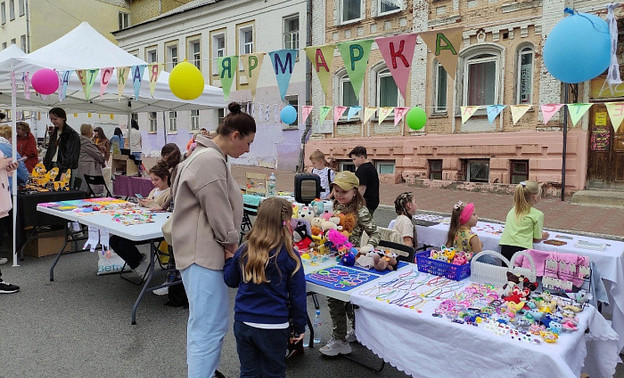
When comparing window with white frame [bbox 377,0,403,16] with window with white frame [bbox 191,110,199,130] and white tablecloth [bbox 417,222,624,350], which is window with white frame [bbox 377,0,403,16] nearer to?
window with white frame [bbox 191,110,199,130]

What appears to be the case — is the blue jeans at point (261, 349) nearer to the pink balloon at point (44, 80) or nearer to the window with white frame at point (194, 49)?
the pink balloon at point (44, 80)

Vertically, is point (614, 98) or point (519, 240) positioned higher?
point (614, 98)

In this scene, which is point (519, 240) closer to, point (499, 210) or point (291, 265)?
point (291, 265)

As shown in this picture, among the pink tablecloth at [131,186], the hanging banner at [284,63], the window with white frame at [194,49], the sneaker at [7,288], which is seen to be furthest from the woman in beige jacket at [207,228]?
the window with white frame at [194,49]

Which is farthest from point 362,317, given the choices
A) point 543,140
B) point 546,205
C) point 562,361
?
point 543,140

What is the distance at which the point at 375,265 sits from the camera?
3.07 meters

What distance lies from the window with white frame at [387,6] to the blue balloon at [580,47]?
34.5 ft

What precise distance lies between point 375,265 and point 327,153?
43.8 feet

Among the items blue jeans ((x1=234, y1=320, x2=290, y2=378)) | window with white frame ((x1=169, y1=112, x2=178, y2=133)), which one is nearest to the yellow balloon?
blue jeans ((x1=234, y1=320, x2=290, y2=378))

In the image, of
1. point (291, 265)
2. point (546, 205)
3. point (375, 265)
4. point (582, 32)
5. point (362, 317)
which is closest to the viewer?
point (291, 265)

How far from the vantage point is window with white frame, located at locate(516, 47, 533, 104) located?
12.0 m

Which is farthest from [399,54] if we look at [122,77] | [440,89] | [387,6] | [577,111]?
[387,6]

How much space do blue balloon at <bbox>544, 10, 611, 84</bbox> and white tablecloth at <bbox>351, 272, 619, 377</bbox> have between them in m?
3.26

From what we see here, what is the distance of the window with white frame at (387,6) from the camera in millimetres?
14511
